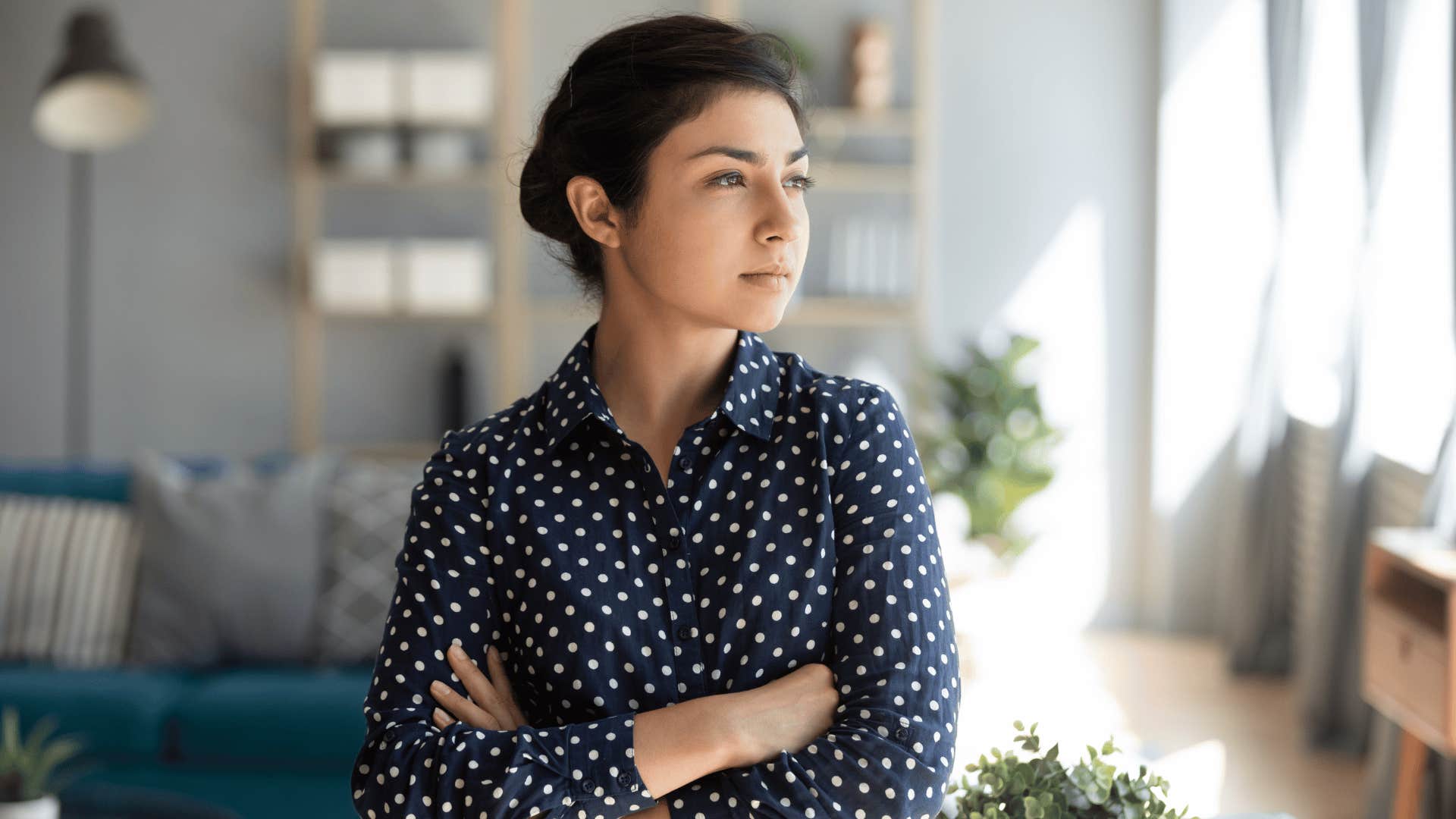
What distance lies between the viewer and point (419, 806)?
1.27 metres

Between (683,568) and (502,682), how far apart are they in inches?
8.7

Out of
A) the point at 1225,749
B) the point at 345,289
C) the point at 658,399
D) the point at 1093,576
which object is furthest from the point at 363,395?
the point at 658,399

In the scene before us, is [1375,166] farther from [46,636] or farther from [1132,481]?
[46,636]

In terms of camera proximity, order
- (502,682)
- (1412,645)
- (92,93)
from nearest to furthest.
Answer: (502,682) → (1412,645) → (92,93)

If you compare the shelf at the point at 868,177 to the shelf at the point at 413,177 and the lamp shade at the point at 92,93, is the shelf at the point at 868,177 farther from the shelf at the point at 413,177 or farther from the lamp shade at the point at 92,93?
the lamp shade at the point at 92,93

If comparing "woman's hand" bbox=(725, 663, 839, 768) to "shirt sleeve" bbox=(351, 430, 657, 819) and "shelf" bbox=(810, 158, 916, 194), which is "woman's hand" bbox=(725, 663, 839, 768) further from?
"shelf" bbox=(810, 158, 916, 194)

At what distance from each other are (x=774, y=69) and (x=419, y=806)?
78 centimetres

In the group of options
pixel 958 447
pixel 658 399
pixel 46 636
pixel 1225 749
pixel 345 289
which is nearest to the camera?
pixel 658 399

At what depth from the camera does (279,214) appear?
5684 mm

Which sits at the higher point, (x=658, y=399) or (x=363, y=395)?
(x=658, y=399)

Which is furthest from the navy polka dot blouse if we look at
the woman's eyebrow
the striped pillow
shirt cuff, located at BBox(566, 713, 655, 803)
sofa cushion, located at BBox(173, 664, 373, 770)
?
the striped pillow

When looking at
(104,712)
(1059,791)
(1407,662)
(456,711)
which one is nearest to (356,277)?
(104,712)

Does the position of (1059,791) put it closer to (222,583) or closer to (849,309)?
(222,583)

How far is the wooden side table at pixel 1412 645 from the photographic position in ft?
9.00
